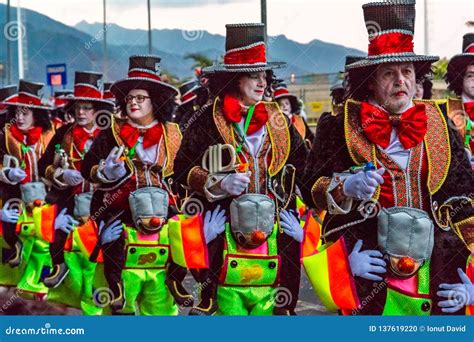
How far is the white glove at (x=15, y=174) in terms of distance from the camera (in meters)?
9.31

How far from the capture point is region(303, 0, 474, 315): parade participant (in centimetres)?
571

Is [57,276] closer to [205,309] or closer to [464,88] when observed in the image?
[205,309]

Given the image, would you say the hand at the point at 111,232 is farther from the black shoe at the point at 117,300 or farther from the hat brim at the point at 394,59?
the hat brim at the point at 394,59

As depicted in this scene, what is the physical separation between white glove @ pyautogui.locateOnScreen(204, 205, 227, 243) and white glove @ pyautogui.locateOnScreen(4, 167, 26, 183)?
2946 millimetres

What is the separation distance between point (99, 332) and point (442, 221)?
6.33 feet

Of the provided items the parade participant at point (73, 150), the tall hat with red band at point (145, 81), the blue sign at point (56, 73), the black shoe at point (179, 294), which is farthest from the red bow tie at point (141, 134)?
the blue sign at point (56, 73)

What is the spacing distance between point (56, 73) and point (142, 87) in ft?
9.32

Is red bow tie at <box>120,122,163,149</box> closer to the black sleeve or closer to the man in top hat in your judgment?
the black sleeve

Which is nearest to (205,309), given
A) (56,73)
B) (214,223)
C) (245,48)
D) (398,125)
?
(214,223)

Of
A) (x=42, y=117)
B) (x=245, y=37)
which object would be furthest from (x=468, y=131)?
(x=42, y=117)

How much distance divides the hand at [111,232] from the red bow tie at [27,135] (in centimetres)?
192

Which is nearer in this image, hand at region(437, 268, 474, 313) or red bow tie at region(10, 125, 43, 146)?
hand at region(437, 268, 474, 313)

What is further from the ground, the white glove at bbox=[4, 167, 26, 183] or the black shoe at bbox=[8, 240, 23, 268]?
the white glove at bbox=[4, 167, 26, 183]

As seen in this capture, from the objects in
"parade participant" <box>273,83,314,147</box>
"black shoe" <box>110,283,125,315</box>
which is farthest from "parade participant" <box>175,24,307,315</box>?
"parade participant" <box>273,83,314,147</box>
